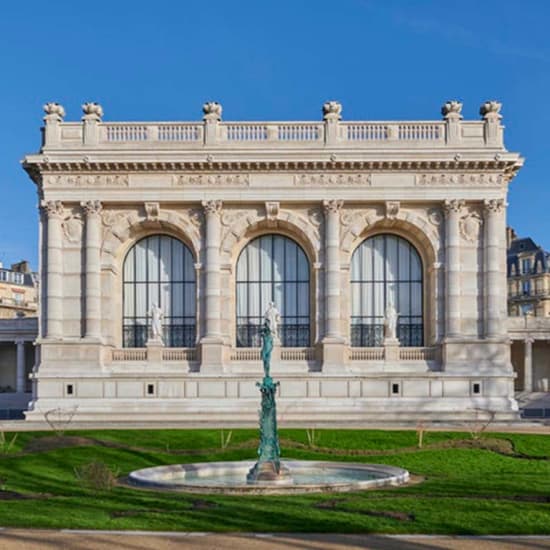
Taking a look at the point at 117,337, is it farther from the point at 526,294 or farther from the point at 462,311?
the point at 526,294

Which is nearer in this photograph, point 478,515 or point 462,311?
point 478,515

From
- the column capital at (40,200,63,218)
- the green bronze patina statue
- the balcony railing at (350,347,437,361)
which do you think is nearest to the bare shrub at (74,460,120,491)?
the green bronze patina statue

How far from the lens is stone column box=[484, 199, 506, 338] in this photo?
5719 centimetres

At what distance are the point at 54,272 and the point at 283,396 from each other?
49.0ft

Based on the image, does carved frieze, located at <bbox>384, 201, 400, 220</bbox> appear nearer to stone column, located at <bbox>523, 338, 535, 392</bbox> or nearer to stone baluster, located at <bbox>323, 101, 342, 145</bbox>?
stone baluster, located at <bbox>323, 101, 342, 145</bbox>

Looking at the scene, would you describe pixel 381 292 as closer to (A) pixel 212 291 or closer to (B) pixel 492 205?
(B) pixel 492 205

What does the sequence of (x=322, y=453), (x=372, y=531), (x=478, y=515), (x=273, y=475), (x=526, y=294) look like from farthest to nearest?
(x=526, y=294) → (x=322, y=453) → (x=273, y=475) → (x=478, y=515) → (x=372, y=531)

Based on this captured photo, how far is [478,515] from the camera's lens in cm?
2264

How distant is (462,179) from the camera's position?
58.0m

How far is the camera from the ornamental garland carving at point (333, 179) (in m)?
58.3

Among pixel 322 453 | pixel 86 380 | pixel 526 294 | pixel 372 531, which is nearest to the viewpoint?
pixel 372 531

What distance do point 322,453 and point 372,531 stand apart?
1911 cm

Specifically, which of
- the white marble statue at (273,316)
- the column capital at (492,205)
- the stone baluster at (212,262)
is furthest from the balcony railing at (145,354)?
the column capital at (492,205)

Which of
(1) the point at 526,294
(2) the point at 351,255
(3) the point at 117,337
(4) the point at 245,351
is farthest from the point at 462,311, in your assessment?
(1) the point at 526,294
